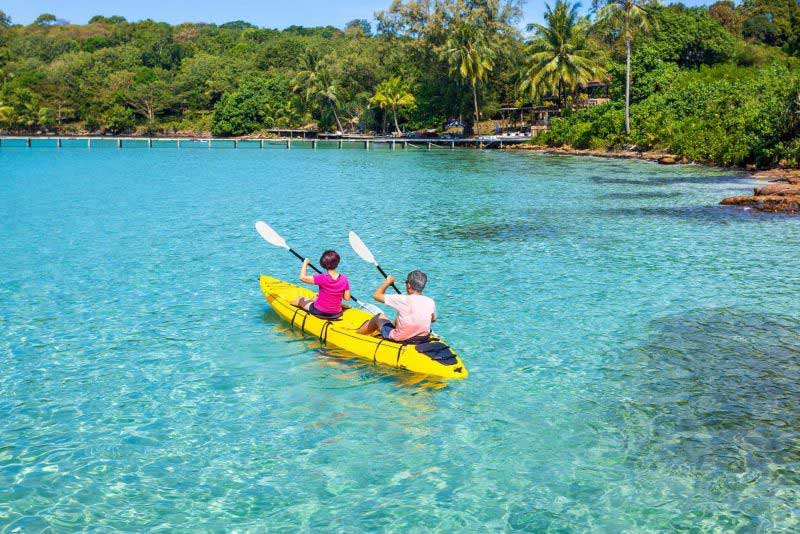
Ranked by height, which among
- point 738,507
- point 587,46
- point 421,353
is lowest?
point 738,507

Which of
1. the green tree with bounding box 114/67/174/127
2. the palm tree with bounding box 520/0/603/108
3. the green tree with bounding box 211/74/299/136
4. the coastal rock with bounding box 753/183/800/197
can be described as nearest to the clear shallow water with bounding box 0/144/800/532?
the coastal rock with bounding box 753/183/800/197

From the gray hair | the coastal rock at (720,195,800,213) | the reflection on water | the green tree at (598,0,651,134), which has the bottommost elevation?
the reflection on water

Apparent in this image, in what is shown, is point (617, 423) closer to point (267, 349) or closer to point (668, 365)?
point (668, 365)

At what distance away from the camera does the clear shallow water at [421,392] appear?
6844 mm

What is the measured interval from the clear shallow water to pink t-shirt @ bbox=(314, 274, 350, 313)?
25.4 inches

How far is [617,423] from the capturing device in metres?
8.55

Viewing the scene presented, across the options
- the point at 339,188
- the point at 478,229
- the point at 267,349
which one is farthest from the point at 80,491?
the point at 339,188

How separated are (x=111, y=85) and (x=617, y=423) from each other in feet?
405

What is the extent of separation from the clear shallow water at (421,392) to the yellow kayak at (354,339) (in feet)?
0.75

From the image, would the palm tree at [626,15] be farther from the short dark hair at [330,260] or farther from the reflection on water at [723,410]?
the short dark hair at [330,260]

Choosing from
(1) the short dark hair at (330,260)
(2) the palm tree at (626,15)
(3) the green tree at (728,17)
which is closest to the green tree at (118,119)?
(2) the palm tree at (626,15)

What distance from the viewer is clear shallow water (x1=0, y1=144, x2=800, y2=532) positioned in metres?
6.84

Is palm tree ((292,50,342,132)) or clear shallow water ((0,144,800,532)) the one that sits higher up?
palm tree ((292,50,342,132))

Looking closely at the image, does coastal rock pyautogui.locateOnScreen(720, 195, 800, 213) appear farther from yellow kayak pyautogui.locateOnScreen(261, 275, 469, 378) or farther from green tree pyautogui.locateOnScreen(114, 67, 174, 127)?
green tree pyautogui.locateOnScreen(114, 67, 174, 127)
